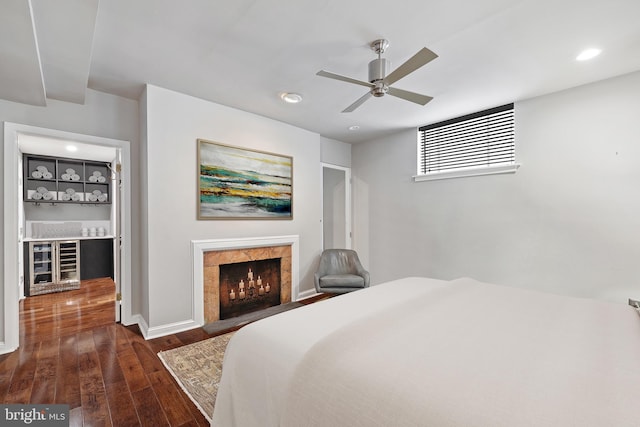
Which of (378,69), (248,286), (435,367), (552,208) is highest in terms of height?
(378,69)

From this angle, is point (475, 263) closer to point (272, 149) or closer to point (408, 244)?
point (408, 244)

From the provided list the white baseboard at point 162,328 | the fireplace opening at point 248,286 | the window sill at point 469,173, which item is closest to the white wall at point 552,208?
the window sill at point 469,173

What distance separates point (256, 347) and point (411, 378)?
0.66 metres

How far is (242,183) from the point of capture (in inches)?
135

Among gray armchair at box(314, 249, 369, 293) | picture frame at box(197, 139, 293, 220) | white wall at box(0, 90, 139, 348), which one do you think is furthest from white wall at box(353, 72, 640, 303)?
white wall at box(0, 90, 139, 348)

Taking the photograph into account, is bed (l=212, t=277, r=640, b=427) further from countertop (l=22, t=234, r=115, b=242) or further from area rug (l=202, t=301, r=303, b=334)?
countertop (l=22, t=234, r=115, b=242)

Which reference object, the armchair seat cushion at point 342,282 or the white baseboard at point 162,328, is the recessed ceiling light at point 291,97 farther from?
the white baseboard at point 162,328

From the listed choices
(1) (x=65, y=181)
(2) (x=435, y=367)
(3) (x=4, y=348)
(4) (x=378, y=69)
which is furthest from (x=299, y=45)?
(1) (x=65, y=181)

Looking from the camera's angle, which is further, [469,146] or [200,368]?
[469,146]

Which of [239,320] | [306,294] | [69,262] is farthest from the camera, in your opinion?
[69,262]

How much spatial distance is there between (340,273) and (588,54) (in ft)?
11.1

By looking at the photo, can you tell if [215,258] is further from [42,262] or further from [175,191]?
[42,262]

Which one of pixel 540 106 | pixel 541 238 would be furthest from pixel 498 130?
pixel 541 238

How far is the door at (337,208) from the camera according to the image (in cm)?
486
